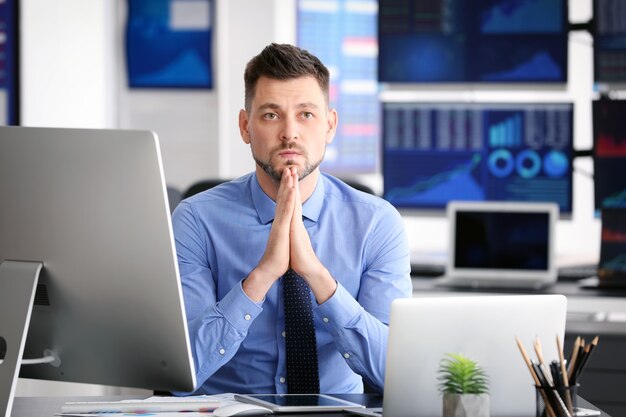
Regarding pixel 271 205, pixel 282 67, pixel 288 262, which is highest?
pixel 282 67

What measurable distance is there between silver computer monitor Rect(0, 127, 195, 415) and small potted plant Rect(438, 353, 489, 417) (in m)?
0.38

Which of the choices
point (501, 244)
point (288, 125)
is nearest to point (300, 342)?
Result: point (288, 125)

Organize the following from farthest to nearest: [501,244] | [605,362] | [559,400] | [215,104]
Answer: [215,104]
[501,244]
[605,362]
[559,400]

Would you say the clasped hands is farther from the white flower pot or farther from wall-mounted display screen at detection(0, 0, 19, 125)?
wall-mounted display screen at detection(0, 0, 19, 125)

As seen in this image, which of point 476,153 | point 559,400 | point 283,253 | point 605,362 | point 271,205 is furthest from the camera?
point 476,153

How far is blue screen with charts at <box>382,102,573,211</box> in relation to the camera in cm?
391

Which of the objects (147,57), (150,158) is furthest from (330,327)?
(147,57)

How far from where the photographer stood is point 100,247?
1.55 m

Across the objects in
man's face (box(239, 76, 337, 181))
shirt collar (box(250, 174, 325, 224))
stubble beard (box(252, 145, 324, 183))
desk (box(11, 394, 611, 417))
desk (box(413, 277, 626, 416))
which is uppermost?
man's face (box(239, 76, 337, 181))

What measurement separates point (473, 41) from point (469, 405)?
270 centimetres

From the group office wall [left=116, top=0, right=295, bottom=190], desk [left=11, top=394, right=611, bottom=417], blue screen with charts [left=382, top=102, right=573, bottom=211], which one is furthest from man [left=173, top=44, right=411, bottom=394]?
office wall [left=116, top=0, right=295, bottom=190]

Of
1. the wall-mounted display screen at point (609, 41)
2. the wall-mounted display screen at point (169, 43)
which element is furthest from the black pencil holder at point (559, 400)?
the wall-mounted display screen at point (169, 43)

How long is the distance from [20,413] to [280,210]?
595 mm

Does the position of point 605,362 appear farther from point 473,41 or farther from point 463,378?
point 463,378
